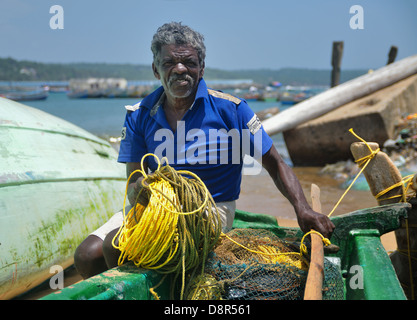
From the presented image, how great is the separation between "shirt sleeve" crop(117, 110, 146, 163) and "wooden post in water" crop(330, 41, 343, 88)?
39.5ft

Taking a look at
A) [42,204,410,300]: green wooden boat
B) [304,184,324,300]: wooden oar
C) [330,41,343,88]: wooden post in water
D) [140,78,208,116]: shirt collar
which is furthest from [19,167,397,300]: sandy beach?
[330,41,343,88]: wooden post in water

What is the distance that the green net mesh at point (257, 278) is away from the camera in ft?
7.00

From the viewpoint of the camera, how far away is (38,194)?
3455mm

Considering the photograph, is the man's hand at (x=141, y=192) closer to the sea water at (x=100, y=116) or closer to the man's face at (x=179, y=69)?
the man's face at (x=179, y=69)

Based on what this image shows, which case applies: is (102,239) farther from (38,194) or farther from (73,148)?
(73,148)

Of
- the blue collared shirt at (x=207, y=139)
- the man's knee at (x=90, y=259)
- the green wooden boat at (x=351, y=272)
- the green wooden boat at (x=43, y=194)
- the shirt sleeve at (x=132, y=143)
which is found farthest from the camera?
the green wooden boat at (x=43, y=194)

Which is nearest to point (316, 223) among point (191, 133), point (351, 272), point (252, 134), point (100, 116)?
point (351, 272)

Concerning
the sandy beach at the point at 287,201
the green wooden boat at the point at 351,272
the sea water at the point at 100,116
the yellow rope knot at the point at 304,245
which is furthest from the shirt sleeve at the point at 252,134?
the sandy beach at the point at 287,201

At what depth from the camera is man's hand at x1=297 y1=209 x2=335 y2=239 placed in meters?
2.32

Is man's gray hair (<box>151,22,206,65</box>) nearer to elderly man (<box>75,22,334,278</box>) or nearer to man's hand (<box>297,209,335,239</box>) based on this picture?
elderly man (<box>75,22,334,278</box>)

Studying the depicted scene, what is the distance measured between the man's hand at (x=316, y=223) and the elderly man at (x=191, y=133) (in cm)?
4
